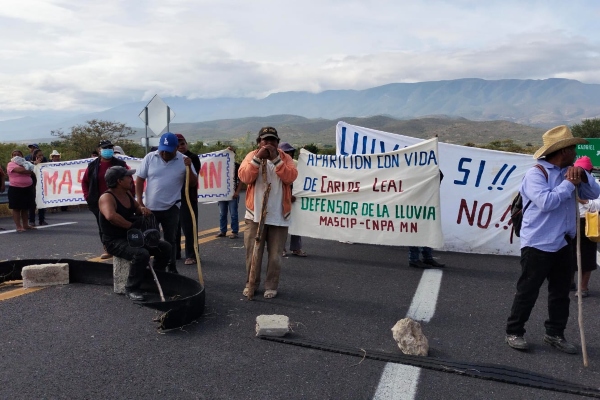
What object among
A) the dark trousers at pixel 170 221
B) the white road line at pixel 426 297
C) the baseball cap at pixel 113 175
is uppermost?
the baseball cap at pixel 113 175

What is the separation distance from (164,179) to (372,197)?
317 cm

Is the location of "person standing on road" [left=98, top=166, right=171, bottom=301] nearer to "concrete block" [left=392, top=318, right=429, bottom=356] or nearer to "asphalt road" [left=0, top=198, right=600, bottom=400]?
"asphalt road" [left=0, top=198, right=600, bottom=400]

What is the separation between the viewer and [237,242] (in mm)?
9984

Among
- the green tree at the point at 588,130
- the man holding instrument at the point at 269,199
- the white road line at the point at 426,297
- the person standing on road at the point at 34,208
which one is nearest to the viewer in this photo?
the white road line at the point at 426,297

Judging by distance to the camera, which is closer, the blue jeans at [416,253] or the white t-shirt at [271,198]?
the white t-shirt at [271,198]

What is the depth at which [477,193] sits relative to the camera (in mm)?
9430

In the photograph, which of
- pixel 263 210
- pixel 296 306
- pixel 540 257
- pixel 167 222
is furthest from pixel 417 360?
pixel 167 222

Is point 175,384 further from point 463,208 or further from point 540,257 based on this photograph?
point 463,208

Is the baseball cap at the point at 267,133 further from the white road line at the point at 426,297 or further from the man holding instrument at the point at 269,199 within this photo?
the white road line at the point at 426,297

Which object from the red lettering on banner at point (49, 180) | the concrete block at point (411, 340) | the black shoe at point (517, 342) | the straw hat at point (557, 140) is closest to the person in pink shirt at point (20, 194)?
the red lettering on banner at point (49, 180)

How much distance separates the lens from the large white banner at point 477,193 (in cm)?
927

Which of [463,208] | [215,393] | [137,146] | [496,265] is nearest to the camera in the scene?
[215,393]

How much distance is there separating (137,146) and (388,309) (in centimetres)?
2910

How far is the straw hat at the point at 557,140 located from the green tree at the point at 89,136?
2435 cm
